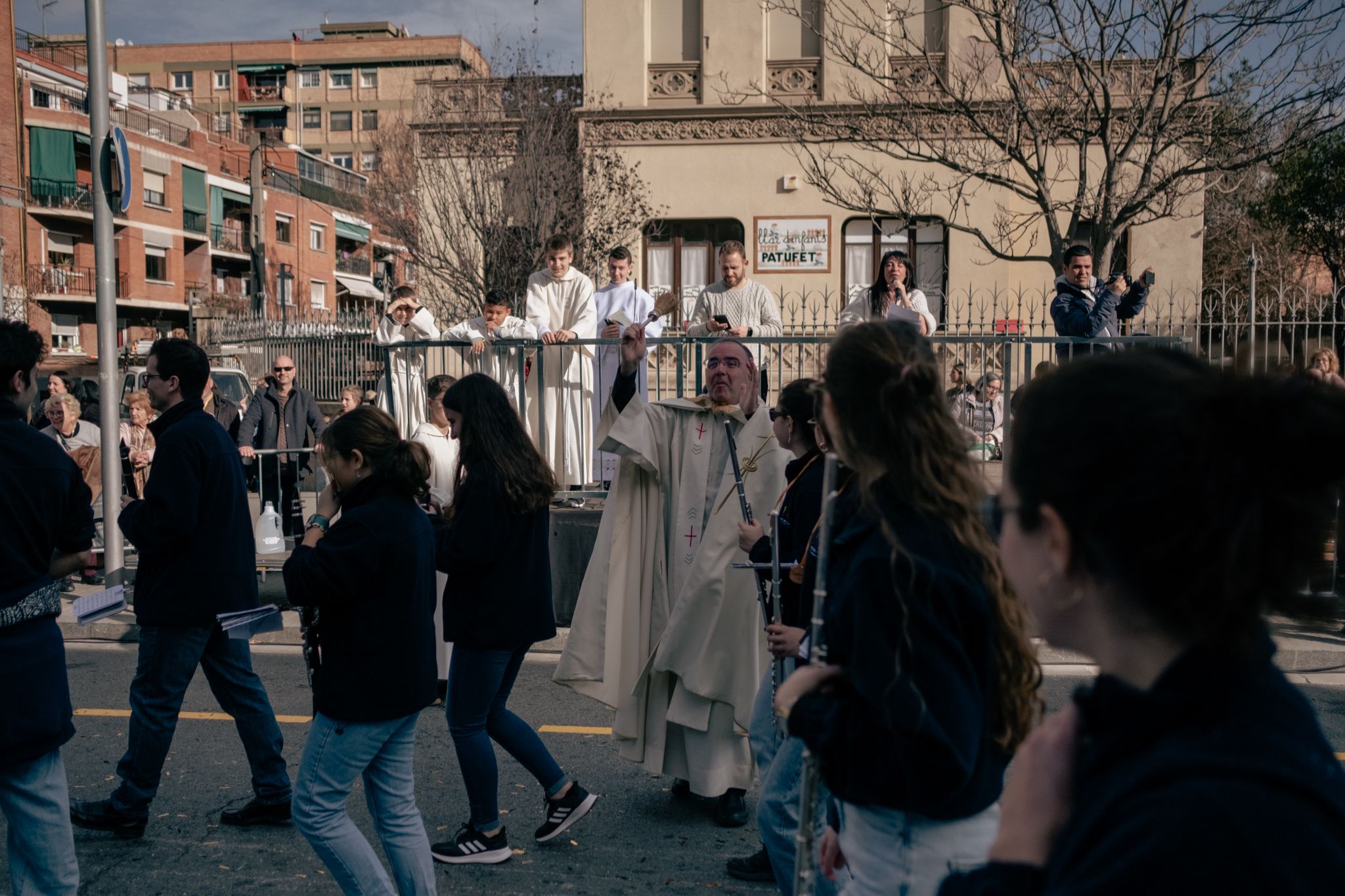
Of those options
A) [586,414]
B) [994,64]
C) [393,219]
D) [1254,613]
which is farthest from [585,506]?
[393,219]

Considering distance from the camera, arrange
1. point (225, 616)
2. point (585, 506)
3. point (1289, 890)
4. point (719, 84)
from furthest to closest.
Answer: point (719, 84) → point (585, 506) → point (225, 616) → point (1289, 890)

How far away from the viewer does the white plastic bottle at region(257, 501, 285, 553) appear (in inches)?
373

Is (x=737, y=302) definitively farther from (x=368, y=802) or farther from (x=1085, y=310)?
(x=368, y=802)

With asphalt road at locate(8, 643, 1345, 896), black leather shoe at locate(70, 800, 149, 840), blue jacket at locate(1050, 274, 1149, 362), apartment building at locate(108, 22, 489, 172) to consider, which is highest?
apartment building at locate(108, 22, 489, 172)

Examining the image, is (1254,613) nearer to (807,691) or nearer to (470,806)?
(807,691)

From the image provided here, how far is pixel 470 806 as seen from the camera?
172 inches

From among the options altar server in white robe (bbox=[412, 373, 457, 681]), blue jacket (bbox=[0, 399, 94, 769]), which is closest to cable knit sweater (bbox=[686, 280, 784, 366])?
altar server in white robe (bbox=[412, 373, 457, 681])

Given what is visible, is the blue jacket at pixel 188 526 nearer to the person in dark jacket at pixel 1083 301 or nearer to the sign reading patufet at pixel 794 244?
the person in dark jacket at pixel 1083 301

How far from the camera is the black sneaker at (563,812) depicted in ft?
14.8

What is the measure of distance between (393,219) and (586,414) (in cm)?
1588

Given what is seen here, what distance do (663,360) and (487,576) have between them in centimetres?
419

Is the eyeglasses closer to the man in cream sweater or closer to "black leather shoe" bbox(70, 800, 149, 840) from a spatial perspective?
"black leather shoe" bbox(70, 800, 149, 840)

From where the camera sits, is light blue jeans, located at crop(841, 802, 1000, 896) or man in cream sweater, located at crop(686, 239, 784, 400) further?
man in cream sweater, located at crop(686, 239, 784, 400)

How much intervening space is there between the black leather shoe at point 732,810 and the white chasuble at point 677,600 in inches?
2.6
